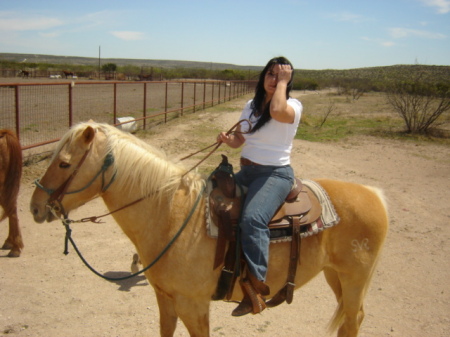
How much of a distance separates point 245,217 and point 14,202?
347 centimetres

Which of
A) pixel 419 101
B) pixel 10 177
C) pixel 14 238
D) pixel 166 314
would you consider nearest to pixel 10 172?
pixel 10 177

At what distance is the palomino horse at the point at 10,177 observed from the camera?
4.34 meters

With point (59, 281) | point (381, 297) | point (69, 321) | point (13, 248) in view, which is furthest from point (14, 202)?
point (381, 297)

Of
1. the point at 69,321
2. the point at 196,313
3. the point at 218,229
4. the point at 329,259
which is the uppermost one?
the point at 218,229

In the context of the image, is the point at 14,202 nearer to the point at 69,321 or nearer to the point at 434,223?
the point at 69,321

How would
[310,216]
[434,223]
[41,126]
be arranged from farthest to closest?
[41,126] < [434,223] < [310,216]

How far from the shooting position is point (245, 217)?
2.29m

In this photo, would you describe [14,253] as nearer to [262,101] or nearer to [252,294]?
[252,294]

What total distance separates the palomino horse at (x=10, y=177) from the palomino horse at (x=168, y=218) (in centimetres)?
253

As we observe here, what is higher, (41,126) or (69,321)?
(41,126)

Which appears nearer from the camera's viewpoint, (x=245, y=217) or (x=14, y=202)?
(x=245, y=217)

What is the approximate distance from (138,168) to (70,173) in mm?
404

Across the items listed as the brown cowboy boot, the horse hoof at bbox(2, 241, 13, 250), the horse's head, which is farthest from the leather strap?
the horse hoof at bbox(2, 241, 13, 250)

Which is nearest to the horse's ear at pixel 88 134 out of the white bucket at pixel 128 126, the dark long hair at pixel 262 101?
the dark long hair at pixel 262 101
